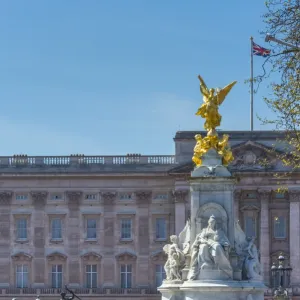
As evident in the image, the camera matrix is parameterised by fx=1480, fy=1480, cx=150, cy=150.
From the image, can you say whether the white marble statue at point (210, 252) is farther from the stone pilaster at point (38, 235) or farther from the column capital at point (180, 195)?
the stone pilaster at point (38, 235)

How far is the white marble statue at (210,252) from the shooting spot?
5928 centimetres

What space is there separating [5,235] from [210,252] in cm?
6962

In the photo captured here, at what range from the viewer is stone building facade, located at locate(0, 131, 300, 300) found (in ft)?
411

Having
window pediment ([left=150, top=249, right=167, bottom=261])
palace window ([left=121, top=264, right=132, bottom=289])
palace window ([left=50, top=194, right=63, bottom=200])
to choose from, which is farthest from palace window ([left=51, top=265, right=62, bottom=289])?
window pediment ([left=150, top=249, right=167, bottom=261])

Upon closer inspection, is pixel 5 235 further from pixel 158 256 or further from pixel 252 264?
pixel 252 264

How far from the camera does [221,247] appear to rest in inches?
2336

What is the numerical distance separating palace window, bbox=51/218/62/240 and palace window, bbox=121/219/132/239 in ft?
17.6

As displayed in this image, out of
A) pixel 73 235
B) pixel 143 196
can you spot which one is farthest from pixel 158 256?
pixel 73 235

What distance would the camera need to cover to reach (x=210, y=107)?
202 feet

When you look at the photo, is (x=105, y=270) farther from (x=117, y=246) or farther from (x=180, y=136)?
(x=180, y=136)

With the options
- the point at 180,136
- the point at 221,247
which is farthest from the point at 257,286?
the point at 180,136

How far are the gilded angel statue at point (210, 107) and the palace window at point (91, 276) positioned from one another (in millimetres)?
65422

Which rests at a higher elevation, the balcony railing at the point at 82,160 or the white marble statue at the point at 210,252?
the balcony railing at the point at 82,160

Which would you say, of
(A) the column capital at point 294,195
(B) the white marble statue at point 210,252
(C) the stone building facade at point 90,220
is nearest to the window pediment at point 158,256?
(C) the stone building facade at point 90,220
